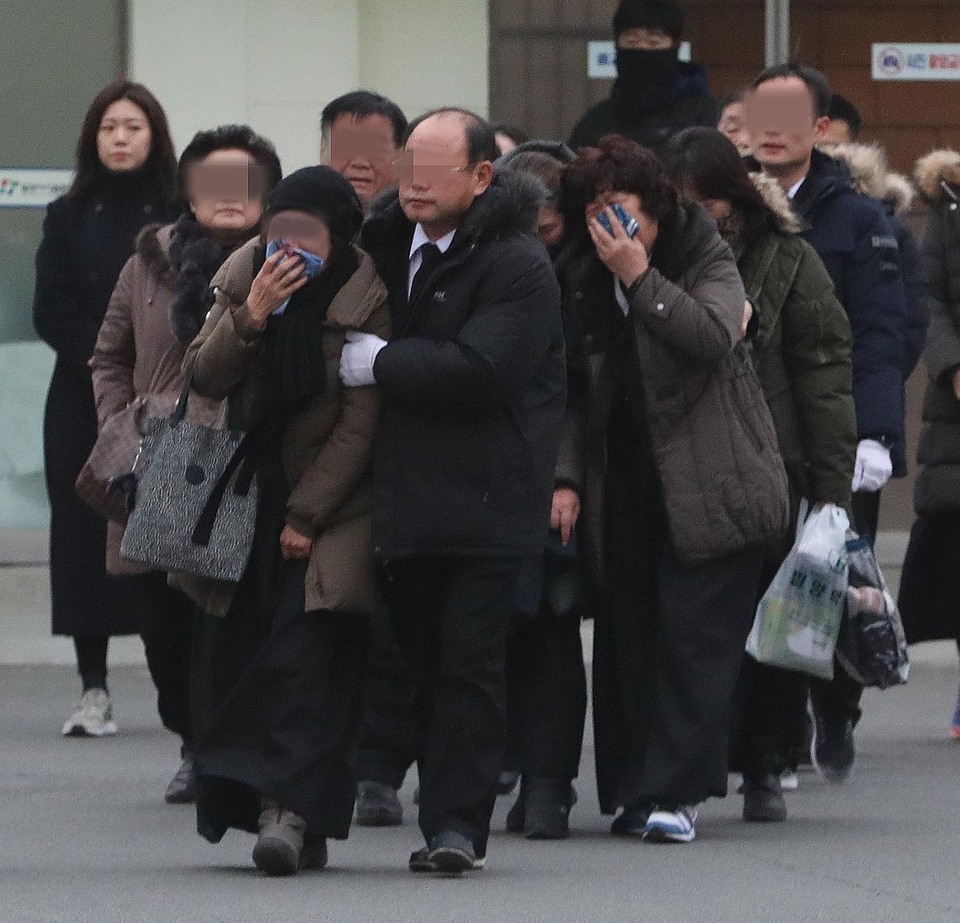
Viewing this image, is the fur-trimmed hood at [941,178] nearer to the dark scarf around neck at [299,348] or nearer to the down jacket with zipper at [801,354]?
the down jacket with zipper at [801,354]

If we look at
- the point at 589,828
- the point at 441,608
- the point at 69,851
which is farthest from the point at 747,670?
the point at 69,851

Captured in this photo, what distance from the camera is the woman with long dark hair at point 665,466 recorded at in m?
6.93

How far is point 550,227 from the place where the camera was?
7262 millimetres

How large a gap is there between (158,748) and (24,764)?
1.74ft

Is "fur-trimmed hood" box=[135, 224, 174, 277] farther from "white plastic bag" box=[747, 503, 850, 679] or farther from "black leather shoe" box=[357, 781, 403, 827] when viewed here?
"white plastic bag" box=[747, 503, 850, 679]

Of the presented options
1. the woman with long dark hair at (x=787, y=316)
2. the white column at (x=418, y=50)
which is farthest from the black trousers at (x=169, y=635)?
the white column at (x=418, y=50)

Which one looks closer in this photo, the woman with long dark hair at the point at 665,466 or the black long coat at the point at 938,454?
the woman with long dark hair at the point at 665,466

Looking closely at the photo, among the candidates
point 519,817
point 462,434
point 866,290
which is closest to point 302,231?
point 462,434

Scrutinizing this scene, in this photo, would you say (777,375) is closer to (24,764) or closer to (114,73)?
(24,764)

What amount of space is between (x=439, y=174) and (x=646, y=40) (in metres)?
3.93

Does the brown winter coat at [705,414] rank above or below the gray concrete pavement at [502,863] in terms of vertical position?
above

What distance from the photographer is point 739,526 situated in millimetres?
6953

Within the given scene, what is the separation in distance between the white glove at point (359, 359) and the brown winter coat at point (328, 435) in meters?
0.02

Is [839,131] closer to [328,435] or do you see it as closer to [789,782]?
[789,782]
